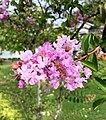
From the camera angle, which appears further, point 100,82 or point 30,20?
point 30,20

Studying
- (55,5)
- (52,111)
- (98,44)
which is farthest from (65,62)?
(52,111)

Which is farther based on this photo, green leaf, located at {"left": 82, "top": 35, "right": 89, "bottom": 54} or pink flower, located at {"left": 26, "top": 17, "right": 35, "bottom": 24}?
pink flower, located at {"left": 26, "top": 17, "right": 35, "bottom": 24}

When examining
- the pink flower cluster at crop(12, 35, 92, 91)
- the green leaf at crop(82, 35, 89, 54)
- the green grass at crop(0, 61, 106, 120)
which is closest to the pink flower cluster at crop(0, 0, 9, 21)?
the green grass at crop(0, 61, 106, 120)

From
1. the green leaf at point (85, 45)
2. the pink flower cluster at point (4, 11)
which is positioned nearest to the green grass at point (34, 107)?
Answer: the pink flower cluster at point (4, 11)

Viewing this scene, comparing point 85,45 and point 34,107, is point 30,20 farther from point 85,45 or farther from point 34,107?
point 85,45

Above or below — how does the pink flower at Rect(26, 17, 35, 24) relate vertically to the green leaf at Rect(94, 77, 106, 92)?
below

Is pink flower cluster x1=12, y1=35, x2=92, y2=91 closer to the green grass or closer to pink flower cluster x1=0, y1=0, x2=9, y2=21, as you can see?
pink flower cluster x1=0, y1=0, x2=9, y2=21

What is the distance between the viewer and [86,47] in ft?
4.61

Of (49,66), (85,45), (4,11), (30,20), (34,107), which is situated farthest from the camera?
(34,107)

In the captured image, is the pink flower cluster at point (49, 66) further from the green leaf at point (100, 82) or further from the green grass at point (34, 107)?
the green grass at point (34, 107)

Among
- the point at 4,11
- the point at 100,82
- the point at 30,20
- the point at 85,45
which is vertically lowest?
the point at 30,20

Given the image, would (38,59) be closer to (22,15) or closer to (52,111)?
(22,15)

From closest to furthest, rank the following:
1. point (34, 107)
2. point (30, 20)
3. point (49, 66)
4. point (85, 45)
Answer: point (49, 66)
point (85, 45)
point (30, 20)
point (34, 107)

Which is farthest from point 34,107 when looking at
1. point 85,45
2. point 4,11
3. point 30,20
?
point 85,45
